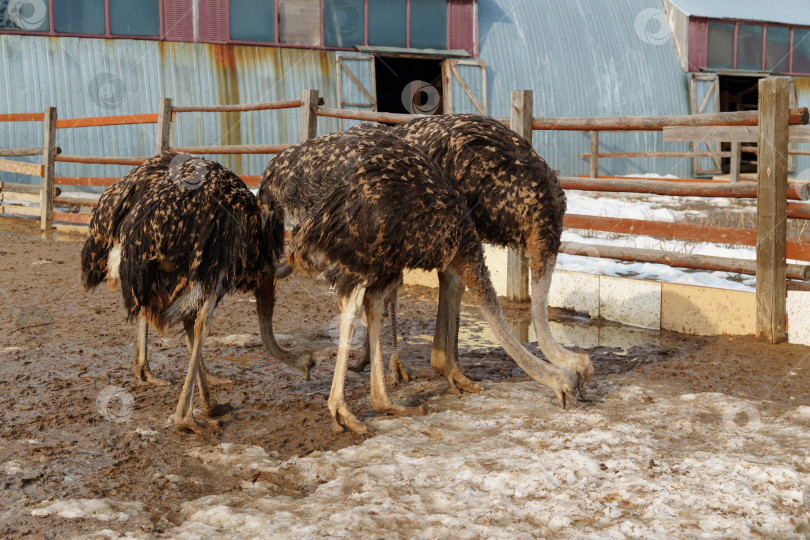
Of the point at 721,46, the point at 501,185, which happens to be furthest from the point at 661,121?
the point at 721,46

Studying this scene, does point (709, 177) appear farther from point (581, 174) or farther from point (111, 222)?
point (111, 222)

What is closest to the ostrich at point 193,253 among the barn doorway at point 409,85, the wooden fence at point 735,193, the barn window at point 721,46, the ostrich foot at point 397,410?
the ostrich foot at point 397,410

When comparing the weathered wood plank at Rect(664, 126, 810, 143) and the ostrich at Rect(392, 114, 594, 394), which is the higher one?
the weathered wood plank at Rect(664, 126, 810, 143)

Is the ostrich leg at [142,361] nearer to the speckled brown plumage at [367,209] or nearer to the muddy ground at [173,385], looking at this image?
the muddy ground at [173,385]

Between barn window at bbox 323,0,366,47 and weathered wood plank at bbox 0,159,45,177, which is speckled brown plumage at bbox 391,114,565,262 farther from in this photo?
barn window at bbox 323,0,366,47

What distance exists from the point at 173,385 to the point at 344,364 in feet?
4.18

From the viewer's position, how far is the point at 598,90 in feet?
60.0

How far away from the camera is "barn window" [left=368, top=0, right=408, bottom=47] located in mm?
16609

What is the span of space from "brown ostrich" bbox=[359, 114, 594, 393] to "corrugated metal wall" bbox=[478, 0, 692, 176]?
1278 centimetres

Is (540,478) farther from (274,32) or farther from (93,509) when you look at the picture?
(274,32)

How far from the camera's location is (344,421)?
4059 mm

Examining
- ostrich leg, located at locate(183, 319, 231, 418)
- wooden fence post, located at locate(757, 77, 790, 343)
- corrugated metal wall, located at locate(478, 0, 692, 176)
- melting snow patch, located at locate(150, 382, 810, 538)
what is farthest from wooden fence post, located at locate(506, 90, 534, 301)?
corrugated metal wall, located at locate(478, 0, 692, 176)

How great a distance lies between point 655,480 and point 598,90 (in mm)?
16082

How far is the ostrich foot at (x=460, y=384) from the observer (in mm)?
4746
